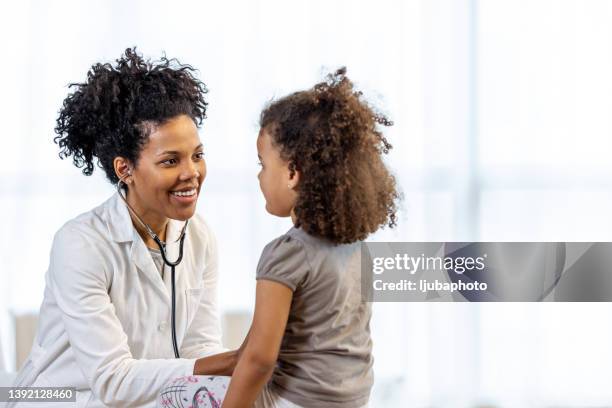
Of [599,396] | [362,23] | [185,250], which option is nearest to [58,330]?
[185,250]

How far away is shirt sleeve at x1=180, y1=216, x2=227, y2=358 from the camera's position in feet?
6.26

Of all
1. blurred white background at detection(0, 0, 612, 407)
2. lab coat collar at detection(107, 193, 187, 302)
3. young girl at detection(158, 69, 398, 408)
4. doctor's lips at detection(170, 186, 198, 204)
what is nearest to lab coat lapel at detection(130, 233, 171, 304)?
lab coat collar at detection(107, 193, 187, 302)

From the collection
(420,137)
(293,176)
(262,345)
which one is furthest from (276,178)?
(420,137)

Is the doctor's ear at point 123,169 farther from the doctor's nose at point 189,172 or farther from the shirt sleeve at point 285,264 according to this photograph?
the shirt sleeve at point 285,264

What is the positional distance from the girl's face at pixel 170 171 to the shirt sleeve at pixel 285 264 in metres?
0.32

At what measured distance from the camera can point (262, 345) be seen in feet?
4.77

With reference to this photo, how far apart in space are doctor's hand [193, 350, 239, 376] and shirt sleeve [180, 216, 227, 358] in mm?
264

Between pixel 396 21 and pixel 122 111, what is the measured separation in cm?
149

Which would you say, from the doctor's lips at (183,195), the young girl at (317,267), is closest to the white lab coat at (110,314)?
the doctor's lips at (183,195)

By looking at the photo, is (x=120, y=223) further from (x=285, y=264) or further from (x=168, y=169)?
(x=285, y=264)

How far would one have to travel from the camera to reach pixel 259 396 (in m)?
1.54

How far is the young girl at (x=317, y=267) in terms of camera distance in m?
1.48

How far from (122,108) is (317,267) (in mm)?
591

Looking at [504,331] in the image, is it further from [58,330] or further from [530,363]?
[58,330]
